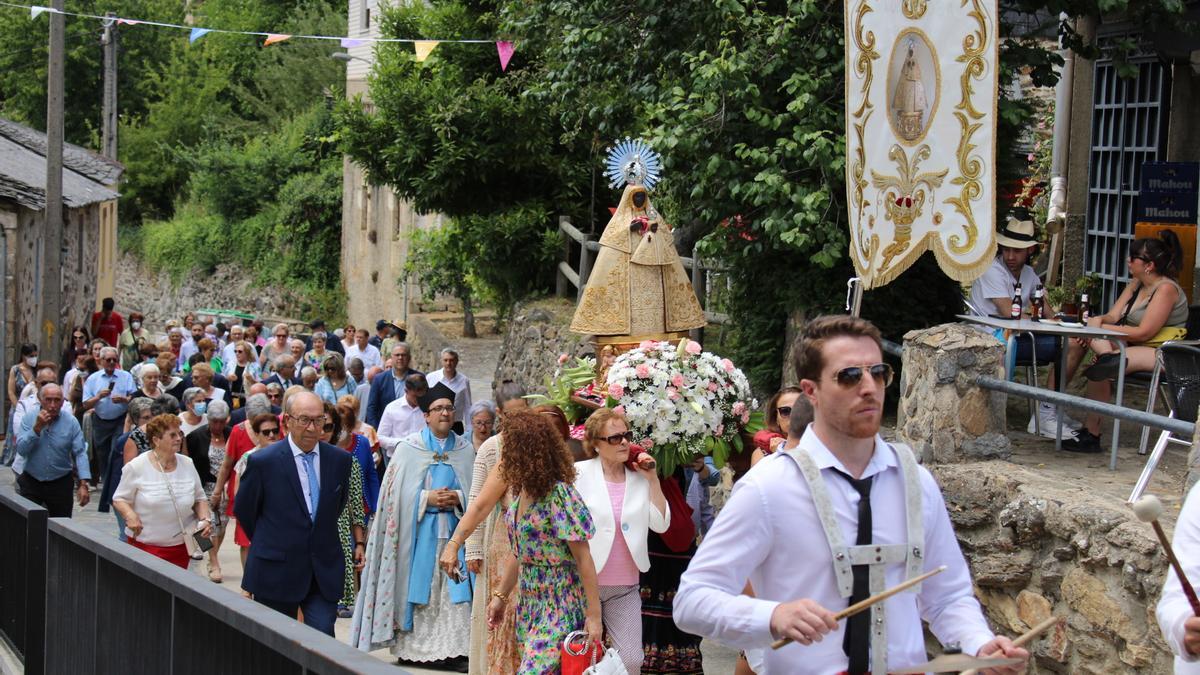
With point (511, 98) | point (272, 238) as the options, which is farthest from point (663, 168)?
point (272, 238)

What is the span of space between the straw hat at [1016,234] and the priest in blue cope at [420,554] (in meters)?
3.78

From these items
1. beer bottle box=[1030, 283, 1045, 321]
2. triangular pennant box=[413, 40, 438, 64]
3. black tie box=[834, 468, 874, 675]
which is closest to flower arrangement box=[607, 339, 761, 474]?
beer bottle box=[1030, 283, 1045, 321]

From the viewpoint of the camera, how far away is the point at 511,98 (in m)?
20.4

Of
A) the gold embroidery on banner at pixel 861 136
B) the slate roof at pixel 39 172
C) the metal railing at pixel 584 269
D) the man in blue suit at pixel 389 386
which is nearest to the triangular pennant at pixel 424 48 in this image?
the metal railing at pixel 584 269

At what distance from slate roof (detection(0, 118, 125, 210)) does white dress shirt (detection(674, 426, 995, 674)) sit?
19431mm

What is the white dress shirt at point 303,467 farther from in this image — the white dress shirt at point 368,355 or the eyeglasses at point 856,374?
the white dress shirt at point 368,355

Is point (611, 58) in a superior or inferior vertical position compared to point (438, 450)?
superior

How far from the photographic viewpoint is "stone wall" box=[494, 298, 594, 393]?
678 inches

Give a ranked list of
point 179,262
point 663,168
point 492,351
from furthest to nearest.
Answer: point 179,262 < point 492,351 < point 663,168

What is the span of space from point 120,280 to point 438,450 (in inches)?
1703

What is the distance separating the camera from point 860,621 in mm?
3590

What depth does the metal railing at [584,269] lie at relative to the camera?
628 inches

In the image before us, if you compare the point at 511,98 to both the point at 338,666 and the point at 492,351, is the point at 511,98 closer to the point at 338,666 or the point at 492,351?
the point at 492,351

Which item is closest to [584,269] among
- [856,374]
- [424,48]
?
[424,48]
